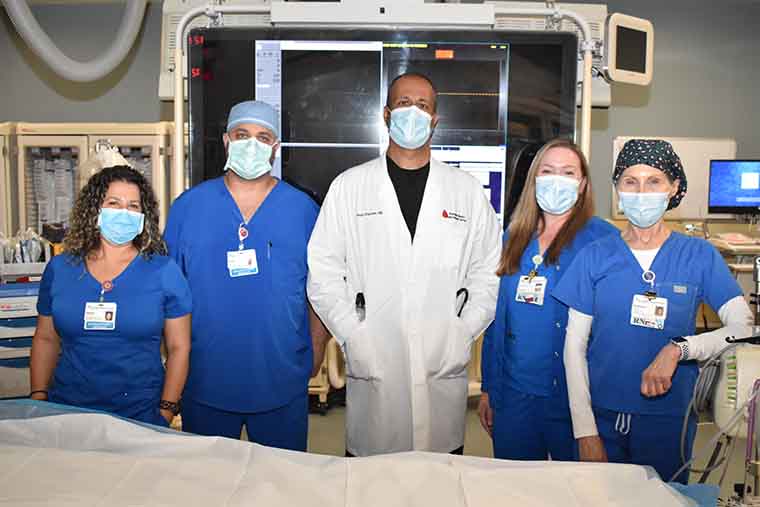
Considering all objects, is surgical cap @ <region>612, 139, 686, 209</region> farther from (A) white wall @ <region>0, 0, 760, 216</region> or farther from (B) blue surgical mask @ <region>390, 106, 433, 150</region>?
(A) white wall @ <region>0, 0, 760, 216</region>

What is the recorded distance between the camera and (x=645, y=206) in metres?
1.90

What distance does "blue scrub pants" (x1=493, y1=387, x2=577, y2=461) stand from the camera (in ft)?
6.70

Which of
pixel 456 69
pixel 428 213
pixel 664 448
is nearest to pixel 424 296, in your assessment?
pixel 428 213

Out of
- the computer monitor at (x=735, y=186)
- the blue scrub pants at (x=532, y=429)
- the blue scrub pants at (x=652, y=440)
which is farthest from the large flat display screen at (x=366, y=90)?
the computer monitor at (x=735, y=186)

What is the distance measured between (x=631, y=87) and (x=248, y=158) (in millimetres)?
4769

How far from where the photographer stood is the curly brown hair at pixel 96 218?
2.05 meters

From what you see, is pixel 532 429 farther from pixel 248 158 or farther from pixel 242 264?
pixel 248 158

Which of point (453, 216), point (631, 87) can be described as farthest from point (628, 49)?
point (631, 87)

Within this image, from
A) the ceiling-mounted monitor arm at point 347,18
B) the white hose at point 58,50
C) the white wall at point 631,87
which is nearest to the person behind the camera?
the ceiling-mounted monitor arm at point 347,18

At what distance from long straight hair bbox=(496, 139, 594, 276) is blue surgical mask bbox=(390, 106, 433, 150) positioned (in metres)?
0.37

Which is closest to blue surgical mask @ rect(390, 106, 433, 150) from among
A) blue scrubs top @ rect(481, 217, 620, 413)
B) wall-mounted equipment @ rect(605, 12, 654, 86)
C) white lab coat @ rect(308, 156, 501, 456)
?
white lab coat @ rect(308, 156, 501, 456)

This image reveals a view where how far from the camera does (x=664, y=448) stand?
186 cm

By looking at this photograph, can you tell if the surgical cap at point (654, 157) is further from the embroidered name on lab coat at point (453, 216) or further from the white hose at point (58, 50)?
the white hose at point (58, 50)

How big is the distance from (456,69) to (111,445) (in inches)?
85.9
